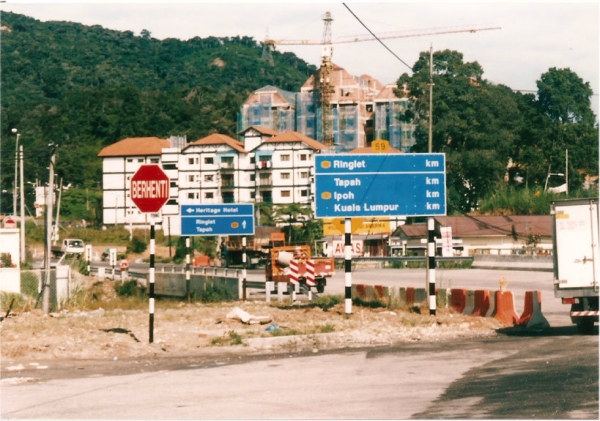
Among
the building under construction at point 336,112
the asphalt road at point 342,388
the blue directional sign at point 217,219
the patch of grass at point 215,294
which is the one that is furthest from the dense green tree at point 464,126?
the asphalt road at point 342,388

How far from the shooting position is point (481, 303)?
24156 millimetres

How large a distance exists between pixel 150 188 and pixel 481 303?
9499mm

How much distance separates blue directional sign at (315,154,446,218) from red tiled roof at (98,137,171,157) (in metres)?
103

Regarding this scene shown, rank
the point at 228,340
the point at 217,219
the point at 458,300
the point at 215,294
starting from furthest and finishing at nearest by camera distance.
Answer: the point at 215,294
the point at 217,219
the point at 458,300
the point at 228,340

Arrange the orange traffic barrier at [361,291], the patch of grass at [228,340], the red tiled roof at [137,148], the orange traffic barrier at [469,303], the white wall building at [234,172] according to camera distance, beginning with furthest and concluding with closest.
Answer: the red tiled roof at [137,148], the white wall building at [234,172], the orange traffic barrier at [361,291], the orange traffic barrier at [469,303], the patch of grass at [228,340]

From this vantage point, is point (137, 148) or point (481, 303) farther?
point (137, 148)

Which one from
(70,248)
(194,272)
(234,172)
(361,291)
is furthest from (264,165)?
(361,291)

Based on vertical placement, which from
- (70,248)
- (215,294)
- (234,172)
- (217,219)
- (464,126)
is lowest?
(215,294)

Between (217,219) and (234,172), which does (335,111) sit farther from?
(217,219)

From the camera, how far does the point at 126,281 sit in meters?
55.7

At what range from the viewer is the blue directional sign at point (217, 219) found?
1507 inches

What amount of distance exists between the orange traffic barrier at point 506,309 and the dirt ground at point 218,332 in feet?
1.12

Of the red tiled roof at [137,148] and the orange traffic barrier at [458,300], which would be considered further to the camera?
the red tiled roof at [137,148]

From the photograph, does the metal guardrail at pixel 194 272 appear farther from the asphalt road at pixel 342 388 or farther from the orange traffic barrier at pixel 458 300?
the asphalt road at pixel 342 388
